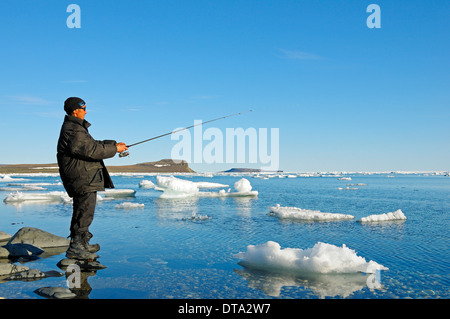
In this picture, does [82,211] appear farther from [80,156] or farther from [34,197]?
[34,197]

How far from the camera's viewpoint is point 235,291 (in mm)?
4324

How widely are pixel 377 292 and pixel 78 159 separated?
382 centimetres

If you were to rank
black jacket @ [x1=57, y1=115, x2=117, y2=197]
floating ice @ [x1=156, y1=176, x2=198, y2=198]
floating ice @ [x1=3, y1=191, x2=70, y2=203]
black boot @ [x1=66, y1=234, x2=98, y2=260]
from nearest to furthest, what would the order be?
black jacket @ [x1=57, y1=115, x2=117, y2=197] < black boot @ [x1=66, y1=234, x2=98, y2=260] < floating ice @ [x1=3, y1=191, x2=70, y2=203] < floating ice @ [x1=156, y1=176, x2=198, y2=198]

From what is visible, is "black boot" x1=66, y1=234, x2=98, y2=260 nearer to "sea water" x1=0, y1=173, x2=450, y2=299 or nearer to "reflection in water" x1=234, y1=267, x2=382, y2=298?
"sea water" x1=0, y1=173, x2=450, y2=299

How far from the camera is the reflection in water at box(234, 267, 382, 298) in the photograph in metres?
4.43

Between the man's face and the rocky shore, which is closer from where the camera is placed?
the rocky shore

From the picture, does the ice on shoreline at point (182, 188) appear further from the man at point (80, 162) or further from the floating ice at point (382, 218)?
the man at point (80, 162)

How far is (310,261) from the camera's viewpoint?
5324 millimetres

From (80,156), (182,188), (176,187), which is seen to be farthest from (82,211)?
(182,188)

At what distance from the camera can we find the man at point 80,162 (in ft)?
13.4

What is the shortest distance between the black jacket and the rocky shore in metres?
1.04

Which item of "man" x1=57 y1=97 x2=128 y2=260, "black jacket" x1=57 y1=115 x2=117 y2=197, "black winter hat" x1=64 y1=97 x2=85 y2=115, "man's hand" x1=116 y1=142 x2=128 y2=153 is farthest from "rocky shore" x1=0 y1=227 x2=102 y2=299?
"black winter hat" x1=64 y1=97 x2=85 y2=115
